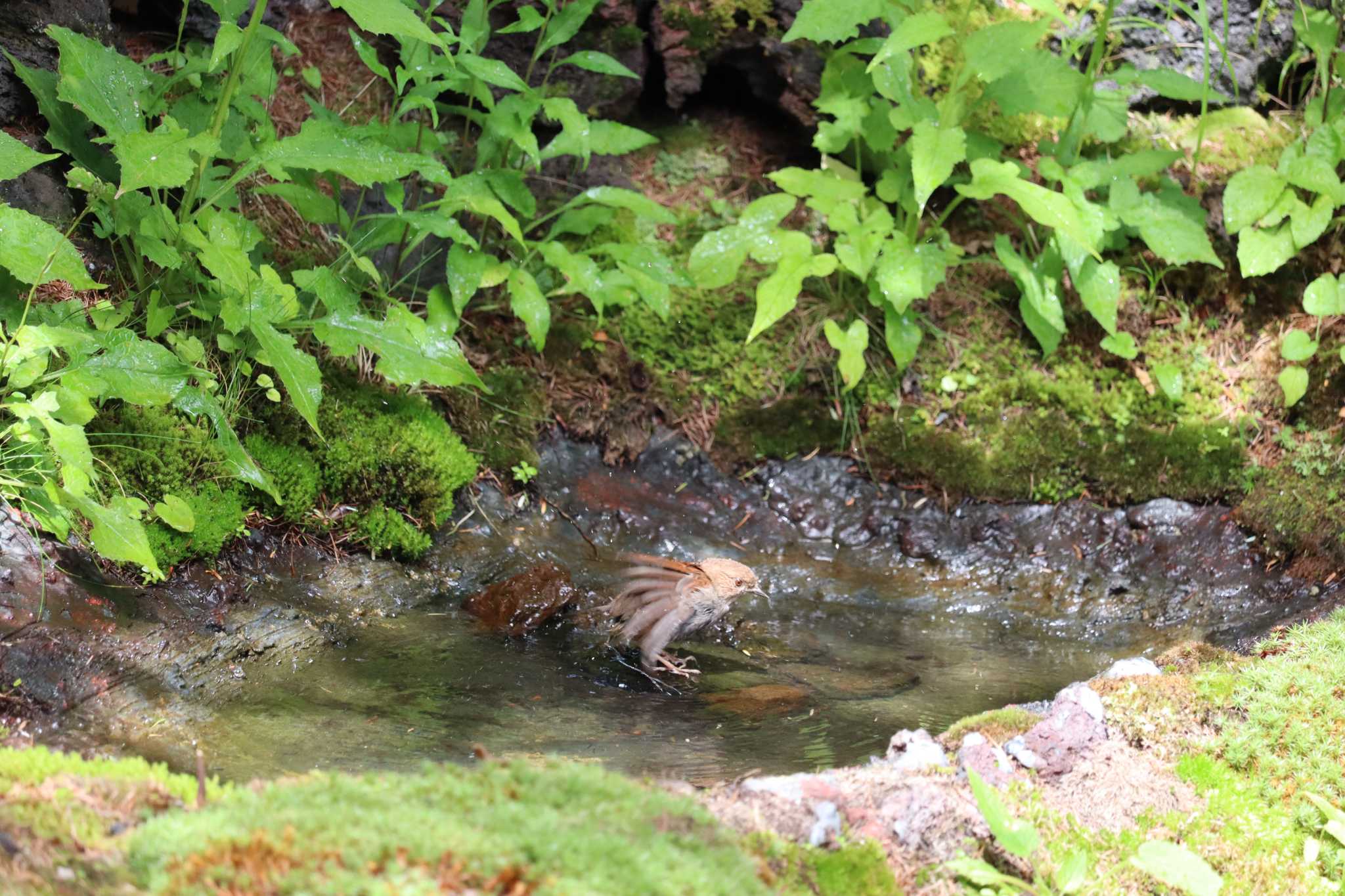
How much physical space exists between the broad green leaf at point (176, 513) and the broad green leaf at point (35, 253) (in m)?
0.80

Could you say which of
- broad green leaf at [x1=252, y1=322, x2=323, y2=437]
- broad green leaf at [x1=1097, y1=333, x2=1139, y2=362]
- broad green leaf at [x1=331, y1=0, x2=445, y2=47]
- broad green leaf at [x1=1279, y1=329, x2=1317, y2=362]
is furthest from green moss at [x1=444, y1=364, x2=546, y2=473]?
broad green leaf at [x1=1279, y1=329, x2=1317, y2=362]

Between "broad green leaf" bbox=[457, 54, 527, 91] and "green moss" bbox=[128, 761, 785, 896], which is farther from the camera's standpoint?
"broad green leaf" bbox=[457, 54, 527, 91]

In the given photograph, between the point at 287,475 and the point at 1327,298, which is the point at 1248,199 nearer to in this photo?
the point at 1327,298

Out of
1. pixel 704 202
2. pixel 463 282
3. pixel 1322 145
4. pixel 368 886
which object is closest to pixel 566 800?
pixel 368 886

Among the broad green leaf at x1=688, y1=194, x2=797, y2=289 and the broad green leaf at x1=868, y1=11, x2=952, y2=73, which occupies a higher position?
the broad green leaf at x1=868, y1=11, x2=952, y2=73

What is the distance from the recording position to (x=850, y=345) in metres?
5.48

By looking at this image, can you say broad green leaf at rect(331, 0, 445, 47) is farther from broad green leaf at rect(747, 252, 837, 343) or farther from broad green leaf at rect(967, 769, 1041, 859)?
broad green leaf at rect(967, 769, 1041, 859)

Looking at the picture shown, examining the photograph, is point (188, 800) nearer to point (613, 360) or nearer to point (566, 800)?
point (566, 800)

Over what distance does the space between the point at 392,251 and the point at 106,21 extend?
5.57ft

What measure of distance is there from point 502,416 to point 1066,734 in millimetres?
3335

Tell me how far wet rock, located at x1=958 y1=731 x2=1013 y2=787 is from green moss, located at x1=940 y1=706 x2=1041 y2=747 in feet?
0.47

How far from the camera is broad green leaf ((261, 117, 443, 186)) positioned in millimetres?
3914

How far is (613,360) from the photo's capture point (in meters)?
5.84

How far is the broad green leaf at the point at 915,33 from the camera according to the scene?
483 cm
